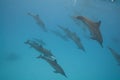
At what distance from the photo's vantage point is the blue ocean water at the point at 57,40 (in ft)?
7.62

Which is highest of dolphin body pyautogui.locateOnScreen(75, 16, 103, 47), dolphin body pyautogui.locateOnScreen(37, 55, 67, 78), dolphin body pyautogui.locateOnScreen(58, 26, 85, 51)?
dolphin body pyautogui.locateOnScreen(75, 16, 103, 47)

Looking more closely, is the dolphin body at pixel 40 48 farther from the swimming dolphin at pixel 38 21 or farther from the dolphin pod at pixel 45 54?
the swimming dolphin at pixel 38 21

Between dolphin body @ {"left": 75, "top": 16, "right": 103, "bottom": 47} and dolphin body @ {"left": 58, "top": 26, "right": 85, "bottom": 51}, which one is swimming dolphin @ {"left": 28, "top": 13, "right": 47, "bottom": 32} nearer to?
dolphin body @ {"left": 58, "top": 26, "right": 85, "bottom": 51}

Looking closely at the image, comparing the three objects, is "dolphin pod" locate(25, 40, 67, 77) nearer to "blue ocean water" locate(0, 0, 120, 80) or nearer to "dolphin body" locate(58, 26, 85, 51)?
"blue ocean water" locate(0, 0, 120, 80)

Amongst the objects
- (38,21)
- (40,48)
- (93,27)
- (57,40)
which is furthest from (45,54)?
(93,27)

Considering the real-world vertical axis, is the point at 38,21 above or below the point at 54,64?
above

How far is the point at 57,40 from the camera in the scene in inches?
95.0

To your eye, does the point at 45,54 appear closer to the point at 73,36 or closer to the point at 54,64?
the point at 54,64

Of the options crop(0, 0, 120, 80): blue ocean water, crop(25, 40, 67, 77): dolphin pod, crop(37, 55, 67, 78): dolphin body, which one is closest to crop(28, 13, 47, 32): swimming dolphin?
crop(0, 0, 120, 80): blue ocean water

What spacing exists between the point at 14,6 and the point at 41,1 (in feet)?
0.87

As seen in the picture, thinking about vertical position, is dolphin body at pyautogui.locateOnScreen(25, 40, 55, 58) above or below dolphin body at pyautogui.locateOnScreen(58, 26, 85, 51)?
below

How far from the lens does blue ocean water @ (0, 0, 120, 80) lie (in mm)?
2322

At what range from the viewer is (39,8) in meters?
2.36

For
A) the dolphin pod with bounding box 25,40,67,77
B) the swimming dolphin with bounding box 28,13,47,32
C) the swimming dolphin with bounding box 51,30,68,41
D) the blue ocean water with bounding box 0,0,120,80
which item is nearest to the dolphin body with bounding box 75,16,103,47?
the blue ocean water with bounding box 0,0,120,80
